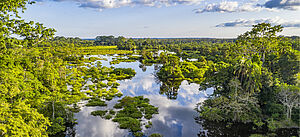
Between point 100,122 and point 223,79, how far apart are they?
2721 centimetres

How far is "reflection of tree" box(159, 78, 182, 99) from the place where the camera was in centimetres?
5658

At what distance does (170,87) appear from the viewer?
64312 millimetres

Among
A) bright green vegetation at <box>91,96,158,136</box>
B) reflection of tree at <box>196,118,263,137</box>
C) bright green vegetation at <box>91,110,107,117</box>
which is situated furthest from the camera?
bright green vegetation at <box>91,110,107,117</box>

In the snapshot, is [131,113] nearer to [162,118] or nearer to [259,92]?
[162,118]

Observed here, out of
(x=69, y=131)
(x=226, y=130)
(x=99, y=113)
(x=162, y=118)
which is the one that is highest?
(x=99, y=113)

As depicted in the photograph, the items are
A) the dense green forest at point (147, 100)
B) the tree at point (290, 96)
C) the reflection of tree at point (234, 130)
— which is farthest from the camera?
the reflection of tree at point (234, 130)

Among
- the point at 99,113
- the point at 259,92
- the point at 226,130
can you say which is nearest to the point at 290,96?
the point at 259,92

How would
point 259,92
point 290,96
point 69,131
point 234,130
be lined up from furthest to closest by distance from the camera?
point 259,92 → point 234,130 → point 69,131 → point 290,96

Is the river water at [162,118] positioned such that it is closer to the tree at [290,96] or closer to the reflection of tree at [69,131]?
the reflection of tree at [69,131]

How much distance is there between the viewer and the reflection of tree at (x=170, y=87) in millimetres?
56575

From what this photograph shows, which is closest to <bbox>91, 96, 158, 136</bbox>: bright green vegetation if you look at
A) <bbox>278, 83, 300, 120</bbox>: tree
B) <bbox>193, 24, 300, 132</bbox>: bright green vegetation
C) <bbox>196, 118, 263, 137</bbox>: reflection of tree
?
<bbox>196, 118, 263, 137</bbox>: reflection of tree

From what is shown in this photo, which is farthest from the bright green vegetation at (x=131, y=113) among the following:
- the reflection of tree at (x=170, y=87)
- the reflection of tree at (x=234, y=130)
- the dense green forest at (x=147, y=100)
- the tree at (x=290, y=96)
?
the tree at (x=290, y=96)

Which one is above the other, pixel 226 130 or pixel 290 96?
pixel 290 96

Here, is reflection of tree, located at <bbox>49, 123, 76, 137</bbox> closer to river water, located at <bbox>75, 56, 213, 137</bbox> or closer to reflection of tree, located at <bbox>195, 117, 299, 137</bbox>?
river water, located at <bbox>75, 56, 213, 137</bbox>
